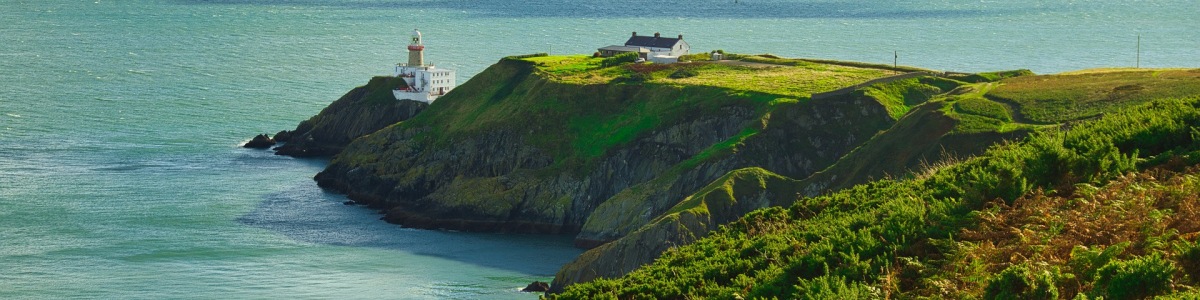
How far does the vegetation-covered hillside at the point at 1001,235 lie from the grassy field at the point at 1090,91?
40.4 metres

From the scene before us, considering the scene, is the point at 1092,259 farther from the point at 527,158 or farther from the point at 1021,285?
the point at 527,158

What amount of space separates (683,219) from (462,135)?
34.1 m

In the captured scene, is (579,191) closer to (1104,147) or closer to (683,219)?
(683,219)

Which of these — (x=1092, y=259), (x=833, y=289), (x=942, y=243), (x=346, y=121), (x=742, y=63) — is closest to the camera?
(x=1092, y=259)

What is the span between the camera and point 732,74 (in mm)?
117875

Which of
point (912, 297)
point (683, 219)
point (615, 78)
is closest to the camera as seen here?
point (912, 297)

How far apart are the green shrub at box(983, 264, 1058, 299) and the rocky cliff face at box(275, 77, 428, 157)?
322ft

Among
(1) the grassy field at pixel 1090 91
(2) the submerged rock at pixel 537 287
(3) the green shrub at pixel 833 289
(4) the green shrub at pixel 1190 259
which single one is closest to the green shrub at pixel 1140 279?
(4) the green shrub at pixel 1190 259

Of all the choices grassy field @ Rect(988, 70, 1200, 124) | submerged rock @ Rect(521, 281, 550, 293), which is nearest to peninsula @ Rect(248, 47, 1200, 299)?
grassy field @ Rect(988, 70, 1200, 124)

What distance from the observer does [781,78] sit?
115 meters

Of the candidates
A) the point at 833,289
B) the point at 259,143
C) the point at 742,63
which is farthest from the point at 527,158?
the point at 833,289

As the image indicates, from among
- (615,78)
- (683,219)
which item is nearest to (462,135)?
(615,78)

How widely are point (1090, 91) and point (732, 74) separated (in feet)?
A: 105

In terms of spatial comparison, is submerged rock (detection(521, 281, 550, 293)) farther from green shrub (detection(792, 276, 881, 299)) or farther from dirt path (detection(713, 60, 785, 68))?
dirt path (detection(713, 60, 785, 68))
